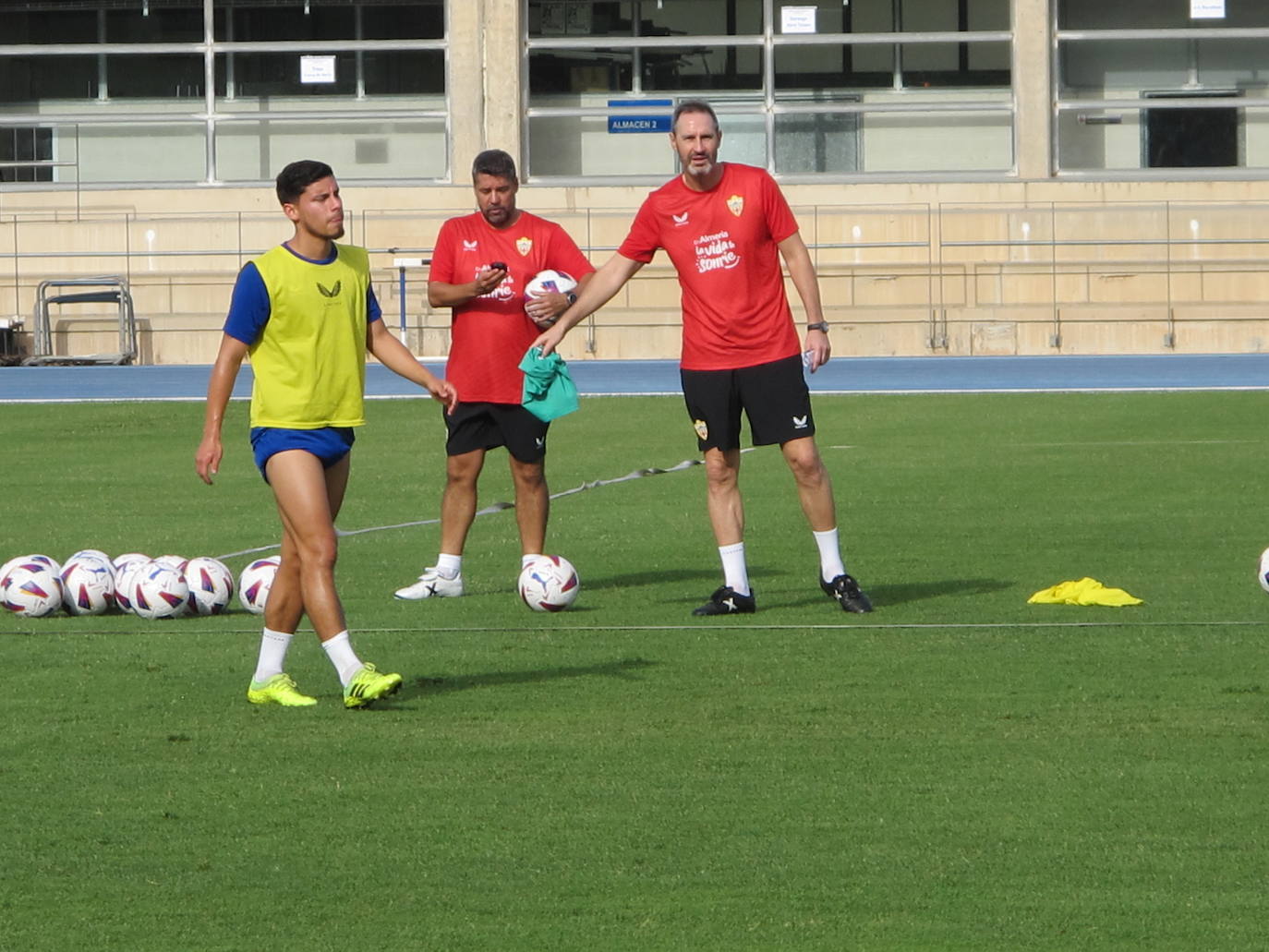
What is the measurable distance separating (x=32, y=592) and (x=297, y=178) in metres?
3.22

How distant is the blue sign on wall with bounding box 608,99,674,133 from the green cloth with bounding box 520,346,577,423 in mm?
27155

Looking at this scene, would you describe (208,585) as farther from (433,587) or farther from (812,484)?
(812,484)

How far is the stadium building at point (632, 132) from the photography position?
3366 cm

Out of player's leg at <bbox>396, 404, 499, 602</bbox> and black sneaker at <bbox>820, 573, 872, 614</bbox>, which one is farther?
player's leg at <bbox>396, 404, 499, 602</bbox>

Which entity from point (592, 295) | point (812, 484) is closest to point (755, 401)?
point (812, 484)

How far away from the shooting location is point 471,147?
35.9 m

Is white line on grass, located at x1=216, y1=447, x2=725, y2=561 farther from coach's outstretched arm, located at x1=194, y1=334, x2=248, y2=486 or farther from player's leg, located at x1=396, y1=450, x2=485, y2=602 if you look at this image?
coach's outstretched arm, located at x1=194, y1=334, x2=248, y2=486

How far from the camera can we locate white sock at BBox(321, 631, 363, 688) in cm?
711

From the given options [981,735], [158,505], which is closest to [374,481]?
[158,505]

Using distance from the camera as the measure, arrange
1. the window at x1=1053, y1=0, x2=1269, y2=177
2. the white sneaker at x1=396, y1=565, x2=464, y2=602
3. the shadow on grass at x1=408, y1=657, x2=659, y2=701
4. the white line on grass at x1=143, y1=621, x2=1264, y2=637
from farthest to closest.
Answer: the window at x1=1053, y1=0, x2=1269, y2=177, the white sneaker at x1=396, y1=565, x2=464, y2=602, the white line on grass at x1=143, y1=621, x2=1264, y2=637, the shadow on grass at x1=408, y1=657, x2=659, y2=701

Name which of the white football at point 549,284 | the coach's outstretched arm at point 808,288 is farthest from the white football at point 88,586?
the coach's outstretched arm at point 808,288

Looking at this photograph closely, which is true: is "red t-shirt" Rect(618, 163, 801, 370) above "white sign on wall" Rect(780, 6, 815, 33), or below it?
below

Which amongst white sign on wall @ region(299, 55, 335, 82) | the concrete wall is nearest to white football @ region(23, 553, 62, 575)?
the concrete wall

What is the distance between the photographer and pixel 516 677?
307 inches
